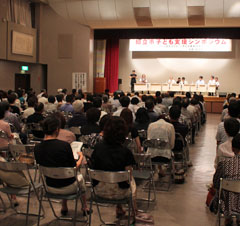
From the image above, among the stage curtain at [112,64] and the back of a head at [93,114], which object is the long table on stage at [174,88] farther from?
the back of a head at [93,114]

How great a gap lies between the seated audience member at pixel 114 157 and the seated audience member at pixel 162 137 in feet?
5.71

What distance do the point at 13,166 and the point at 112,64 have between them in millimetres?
17165

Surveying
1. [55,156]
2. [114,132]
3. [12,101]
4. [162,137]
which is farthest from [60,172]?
[12,101]

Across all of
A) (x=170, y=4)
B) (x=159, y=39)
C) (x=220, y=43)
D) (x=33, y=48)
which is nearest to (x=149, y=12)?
(x=170, y=4)

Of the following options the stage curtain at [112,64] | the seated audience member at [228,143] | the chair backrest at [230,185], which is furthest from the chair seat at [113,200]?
the stage curtain at [112,64]

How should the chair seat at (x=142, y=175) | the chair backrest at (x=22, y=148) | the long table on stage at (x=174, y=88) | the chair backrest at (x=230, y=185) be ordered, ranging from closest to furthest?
the chair backrest at (x=230, y=185)
the chair seat at (x=142, y=175)
the chair backrest at (x=22, y=148)
the long table on stage at (x=174, y=88)

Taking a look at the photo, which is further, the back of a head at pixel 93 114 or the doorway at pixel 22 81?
the doorway at pixel 22 81

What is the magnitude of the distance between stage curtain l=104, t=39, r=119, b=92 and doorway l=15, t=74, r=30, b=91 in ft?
14.4

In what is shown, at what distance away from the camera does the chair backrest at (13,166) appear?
3.63 meters

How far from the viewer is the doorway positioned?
1810 cm

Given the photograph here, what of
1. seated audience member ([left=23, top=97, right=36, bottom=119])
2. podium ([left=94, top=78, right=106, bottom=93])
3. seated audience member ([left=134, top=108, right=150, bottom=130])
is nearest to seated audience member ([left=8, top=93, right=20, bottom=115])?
seated audience member ([left=23, top=97, right=36, bottom=119])

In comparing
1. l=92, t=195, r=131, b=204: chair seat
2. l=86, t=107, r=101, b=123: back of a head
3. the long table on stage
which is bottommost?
l=92, t=195, r=131, b=204: chair seat

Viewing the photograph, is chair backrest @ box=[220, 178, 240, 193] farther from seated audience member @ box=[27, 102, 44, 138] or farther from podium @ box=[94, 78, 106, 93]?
podium @ box=[94, 78, 106, 93]

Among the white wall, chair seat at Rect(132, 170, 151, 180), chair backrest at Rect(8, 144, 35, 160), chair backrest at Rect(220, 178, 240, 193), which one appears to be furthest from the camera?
the white wall
